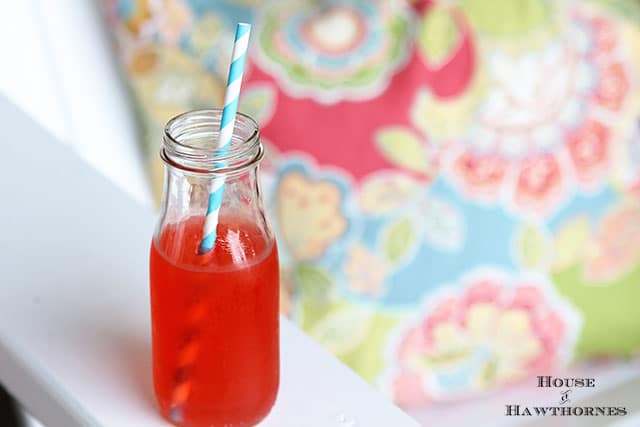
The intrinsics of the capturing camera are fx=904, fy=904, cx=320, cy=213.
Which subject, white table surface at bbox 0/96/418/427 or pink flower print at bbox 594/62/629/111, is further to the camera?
pink flower print at bbox 594/62/629/111

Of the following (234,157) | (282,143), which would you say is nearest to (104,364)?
(234,157)

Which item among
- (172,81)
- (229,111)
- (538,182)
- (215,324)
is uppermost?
(172,81)

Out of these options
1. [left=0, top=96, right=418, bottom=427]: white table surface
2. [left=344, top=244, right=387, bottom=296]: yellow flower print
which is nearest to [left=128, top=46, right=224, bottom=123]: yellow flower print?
[left=344, top=244, right=387, bottom=296]: yellow flower print

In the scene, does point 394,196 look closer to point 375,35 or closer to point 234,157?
point 375,35

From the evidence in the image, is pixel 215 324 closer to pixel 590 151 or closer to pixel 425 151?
pixel 425 151

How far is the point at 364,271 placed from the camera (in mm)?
1026

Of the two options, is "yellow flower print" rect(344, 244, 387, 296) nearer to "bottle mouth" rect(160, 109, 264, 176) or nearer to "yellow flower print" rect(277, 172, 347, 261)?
"yellow flower print" rect(277, 172, 347, 261)

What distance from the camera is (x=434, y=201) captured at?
1.02 m

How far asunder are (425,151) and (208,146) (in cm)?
55

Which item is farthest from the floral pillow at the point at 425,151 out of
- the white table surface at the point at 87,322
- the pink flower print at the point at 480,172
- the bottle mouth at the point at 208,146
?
the bottle mouth at the point at 208,146

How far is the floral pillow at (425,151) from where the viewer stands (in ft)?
3.33

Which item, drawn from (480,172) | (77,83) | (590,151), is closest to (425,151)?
(480,172)

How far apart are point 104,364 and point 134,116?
625mm

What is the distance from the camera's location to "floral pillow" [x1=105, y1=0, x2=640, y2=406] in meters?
1.01
